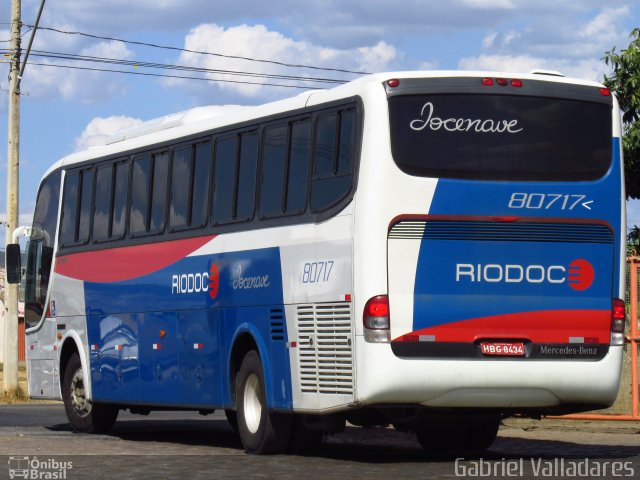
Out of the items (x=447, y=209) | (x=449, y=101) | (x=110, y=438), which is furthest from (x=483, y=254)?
(x=110, y=438)

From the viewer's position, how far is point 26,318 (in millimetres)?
21828

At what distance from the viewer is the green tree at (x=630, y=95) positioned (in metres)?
24.7

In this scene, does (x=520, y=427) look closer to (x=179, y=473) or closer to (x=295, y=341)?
(x=295, y=341)

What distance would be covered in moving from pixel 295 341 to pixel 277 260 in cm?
87

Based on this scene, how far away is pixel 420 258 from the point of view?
13.7m

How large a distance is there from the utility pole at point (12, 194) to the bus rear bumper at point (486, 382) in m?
17.7

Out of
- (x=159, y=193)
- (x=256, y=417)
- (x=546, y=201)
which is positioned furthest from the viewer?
(x=159, y=193)

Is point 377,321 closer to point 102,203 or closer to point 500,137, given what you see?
point 500,137

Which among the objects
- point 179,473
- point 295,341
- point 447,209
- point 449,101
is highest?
point 449,101

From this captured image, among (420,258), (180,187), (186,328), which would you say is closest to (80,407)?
(186,328)

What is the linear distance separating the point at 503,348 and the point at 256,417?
9.62 ft

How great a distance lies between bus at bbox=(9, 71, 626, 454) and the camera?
13633mm

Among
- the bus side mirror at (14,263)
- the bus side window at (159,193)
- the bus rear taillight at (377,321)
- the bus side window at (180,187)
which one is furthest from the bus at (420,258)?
the bus side mirror at (14,263)

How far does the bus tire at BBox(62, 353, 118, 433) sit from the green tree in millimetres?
9464
